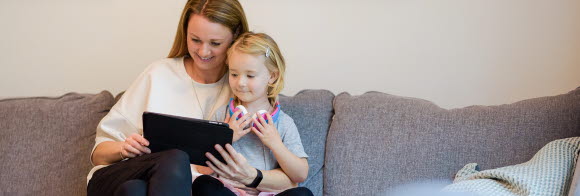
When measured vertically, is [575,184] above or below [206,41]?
below

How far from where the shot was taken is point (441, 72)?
275 cm

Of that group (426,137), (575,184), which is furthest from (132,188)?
(575,184)

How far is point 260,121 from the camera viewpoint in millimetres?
2127

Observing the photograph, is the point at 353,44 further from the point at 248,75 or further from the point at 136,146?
A: the point at 136,146

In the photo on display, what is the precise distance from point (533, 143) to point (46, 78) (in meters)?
1.93

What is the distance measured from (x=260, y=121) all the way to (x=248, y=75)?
0.14m

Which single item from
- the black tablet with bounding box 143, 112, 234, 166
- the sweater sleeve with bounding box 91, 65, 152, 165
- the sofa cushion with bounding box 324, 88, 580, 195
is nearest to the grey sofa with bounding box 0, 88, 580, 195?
the sofa cushion with bounding box 324, 88, 580, 195

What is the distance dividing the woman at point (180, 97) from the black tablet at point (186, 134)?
4 cm

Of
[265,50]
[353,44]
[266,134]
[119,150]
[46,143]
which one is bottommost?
[46,143]

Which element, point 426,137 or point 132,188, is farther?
point 426,137

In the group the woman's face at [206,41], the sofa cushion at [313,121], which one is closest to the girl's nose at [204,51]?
the woman's face at [206,41]

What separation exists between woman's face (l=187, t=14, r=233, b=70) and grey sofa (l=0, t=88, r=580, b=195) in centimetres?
35

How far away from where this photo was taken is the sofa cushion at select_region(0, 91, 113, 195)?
2.38 meters

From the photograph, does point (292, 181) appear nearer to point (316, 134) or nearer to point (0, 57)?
point (316, 134)
